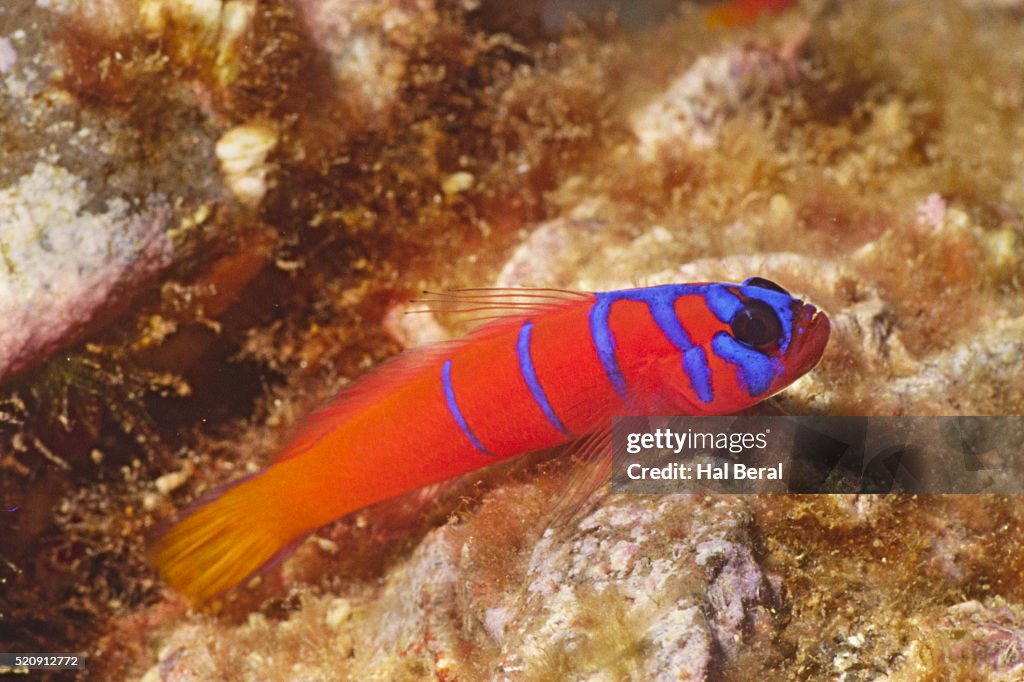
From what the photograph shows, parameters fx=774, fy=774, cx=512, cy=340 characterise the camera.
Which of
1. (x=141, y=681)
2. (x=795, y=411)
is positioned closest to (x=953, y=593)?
(x=795, y=411)

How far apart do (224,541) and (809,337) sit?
2541mm

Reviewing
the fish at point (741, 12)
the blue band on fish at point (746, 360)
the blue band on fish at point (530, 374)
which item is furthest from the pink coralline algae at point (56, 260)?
the fish at point (741, 12)

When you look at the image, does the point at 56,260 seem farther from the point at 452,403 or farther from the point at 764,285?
the point at 764,285

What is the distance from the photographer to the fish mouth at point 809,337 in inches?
105

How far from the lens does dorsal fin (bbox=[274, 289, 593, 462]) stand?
3014mm

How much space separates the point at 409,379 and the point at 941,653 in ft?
7.09

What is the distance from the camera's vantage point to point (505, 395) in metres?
2.91

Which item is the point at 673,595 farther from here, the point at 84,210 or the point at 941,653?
the point at 84,210

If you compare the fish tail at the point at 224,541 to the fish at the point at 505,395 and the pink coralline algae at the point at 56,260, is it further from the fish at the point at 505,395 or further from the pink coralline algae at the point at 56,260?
the pink coralline algae at the point at 56,260

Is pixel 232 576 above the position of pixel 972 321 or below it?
below

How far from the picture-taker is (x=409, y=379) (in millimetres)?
3117

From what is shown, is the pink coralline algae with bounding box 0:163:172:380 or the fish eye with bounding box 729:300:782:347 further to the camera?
the pink coralline algae with bounding box 0:163:172:380

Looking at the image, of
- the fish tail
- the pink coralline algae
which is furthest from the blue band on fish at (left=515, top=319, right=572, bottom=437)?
the pink coralline algae

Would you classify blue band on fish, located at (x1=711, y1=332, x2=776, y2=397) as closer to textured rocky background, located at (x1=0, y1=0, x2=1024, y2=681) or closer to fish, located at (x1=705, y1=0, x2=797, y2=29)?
textured rocky background, located at (x1=0, y1=0, x2=1024, y2=681)
